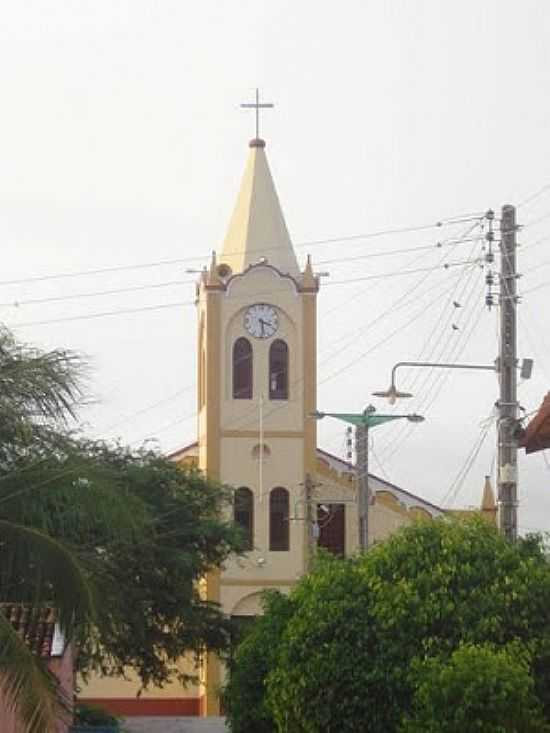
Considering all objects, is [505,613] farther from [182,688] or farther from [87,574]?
[182,688]

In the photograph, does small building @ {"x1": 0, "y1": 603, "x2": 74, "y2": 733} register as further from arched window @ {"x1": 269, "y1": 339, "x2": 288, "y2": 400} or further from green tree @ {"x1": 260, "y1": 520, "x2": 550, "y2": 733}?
arched window @ {"x1": 269, "y1": 339, "x2": 288, "y2": 400}

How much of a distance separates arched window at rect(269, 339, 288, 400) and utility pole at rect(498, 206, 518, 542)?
1172 inches

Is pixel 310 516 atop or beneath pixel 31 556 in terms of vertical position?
atop

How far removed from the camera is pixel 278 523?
59188 mm

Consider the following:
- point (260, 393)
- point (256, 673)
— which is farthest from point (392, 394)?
point (260, 393)

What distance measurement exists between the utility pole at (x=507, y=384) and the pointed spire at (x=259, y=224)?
29.8 metres

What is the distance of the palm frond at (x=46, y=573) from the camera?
17469 mm

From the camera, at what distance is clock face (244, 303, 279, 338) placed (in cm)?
5875

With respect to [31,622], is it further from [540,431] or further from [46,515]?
[540,431]

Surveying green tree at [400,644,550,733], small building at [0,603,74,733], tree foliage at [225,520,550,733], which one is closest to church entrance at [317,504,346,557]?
small building at [0,603,74,733]

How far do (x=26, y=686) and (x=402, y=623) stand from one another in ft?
32.1

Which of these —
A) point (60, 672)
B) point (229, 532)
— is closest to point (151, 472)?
point (229, 532)

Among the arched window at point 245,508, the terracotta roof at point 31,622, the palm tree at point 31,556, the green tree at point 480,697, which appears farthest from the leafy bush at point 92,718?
the palm tree at point 31,556

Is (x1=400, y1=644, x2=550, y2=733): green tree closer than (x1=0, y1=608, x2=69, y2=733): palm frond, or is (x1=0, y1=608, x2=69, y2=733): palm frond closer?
(x1=0, y1=608, x2=69, y2=733): palm frond
